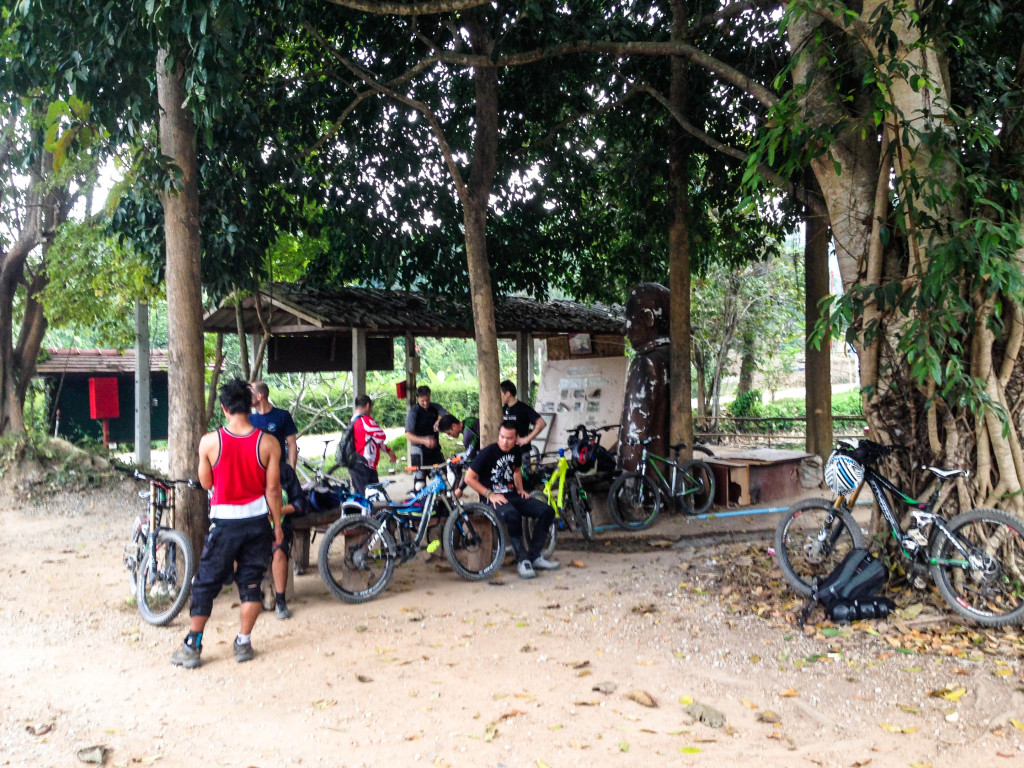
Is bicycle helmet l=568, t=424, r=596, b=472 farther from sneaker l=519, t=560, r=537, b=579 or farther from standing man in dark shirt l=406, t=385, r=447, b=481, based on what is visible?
sneaker l=519, t=560, r=537, b=579

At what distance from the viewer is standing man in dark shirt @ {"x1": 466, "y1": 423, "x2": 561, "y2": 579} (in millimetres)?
7035

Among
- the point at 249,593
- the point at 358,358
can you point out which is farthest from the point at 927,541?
the point at 358,358

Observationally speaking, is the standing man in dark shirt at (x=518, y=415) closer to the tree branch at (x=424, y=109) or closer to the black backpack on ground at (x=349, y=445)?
the black backpack on ground at (x=349, y=445)

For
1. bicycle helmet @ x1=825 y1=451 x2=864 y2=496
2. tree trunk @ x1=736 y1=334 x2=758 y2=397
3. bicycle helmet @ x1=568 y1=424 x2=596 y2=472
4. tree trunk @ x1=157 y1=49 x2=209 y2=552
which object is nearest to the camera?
bicycle helmet @ x1=825 y1=451 x2=864 y2=496

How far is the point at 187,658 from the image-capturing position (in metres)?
4.98

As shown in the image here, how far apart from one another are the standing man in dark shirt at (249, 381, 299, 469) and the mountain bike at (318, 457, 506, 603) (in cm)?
77

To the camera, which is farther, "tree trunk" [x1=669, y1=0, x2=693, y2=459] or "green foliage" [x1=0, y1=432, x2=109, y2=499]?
"green foliage" [x1=0, y1=432, x2=109, y2=499]

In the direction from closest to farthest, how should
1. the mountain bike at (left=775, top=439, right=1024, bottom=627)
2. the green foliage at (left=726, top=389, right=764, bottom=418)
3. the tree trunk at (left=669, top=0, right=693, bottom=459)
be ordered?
the mountain bike at (left=775, top=439, right=1024, bottom=627), the tree trunk at (left=669, top=0, right=693, bottom=459), the green foliage at (left=726, top=389, right=764, bottom=418)

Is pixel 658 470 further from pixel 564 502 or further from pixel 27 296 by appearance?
pixel 27 296

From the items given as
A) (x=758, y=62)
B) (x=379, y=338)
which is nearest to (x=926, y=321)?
(x=758, y=62)

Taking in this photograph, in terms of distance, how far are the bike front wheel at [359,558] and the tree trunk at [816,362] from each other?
6832mm

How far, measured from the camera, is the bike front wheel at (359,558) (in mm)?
6238

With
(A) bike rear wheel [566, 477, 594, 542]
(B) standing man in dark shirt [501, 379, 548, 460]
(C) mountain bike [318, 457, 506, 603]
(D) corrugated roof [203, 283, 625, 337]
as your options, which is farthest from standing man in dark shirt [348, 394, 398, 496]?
(D) corrugated roof [203, 283, 625, 337]

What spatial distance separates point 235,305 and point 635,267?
245 inches
